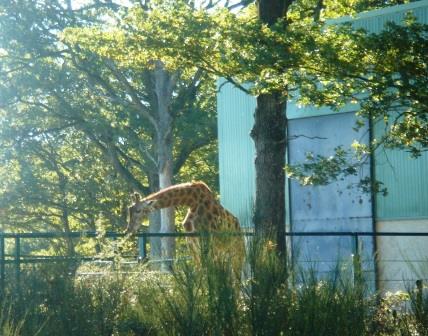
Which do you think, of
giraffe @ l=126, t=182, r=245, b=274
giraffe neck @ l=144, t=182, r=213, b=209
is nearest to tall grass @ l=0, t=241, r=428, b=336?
giraffe @ l=126, t=182, r=245, b=274

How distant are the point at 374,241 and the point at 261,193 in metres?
7.23

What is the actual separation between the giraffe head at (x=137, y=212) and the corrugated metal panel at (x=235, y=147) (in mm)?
4871

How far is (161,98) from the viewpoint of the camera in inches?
1248

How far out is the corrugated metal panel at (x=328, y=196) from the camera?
66.1 ft

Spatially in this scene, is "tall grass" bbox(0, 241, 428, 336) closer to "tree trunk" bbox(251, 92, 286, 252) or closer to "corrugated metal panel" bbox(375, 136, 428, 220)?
"tree trunk" bbox(251, 92, 286, 252)

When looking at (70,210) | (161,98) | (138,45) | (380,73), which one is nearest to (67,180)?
(70,210)

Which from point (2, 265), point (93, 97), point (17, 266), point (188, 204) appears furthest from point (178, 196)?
point (93, 97)

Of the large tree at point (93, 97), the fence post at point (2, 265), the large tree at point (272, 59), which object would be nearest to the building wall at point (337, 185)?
the large tree at point (272, 59)

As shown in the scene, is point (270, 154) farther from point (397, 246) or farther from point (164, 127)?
point (164, 127)

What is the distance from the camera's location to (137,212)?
17.6 meters

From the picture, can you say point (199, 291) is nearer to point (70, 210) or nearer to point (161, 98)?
point (161, 98)

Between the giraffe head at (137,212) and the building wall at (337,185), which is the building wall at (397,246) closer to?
the building wall at (337,185)

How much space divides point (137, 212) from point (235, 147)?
19.8 ft

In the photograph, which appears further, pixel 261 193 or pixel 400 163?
pixel 400 163
